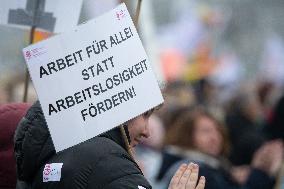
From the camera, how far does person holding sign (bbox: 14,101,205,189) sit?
361 cm

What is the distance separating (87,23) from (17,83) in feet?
14.7

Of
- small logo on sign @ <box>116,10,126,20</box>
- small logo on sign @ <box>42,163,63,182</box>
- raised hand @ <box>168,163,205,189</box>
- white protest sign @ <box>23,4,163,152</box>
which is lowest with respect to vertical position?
small logo on sign @ <box>42,163,63,182</box>

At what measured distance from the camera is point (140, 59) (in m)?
3.79

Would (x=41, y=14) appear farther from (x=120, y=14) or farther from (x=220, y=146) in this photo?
(x=220, y=146)

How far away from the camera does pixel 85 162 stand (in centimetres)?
367

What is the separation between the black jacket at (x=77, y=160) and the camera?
3.62m

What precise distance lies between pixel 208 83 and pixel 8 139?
32.9ft

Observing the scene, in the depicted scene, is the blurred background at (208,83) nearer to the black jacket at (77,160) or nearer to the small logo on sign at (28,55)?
the black jacket at (77,160)

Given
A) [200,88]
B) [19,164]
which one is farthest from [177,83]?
[19,164]

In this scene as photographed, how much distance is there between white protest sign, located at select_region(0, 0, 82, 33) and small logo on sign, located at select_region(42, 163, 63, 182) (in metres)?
1.28

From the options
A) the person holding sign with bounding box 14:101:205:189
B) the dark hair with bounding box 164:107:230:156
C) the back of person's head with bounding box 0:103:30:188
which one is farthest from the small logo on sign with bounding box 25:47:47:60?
the dark hair with bounding box 164:107:230:156

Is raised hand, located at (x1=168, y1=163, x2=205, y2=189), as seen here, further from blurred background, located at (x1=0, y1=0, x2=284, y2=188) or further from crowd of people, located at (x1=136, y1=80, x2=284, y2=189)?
crowd of people, located at (x1=136, y1=80, x2=284, y2=189)

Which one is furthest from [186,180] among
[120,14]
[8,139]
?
[8,139]

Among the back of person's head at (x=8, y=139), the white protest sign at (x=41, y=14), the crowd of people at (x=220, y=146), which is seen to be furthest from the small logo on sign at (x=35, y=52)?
the crowd of people at (x=220, y=146)
